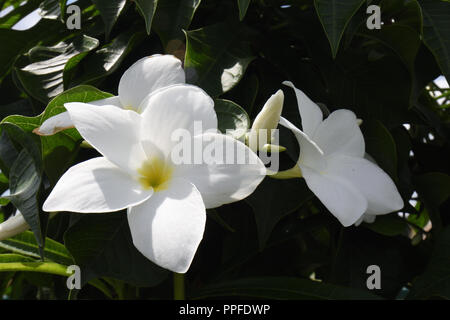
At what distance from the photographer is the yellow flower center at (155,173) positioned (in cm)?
39

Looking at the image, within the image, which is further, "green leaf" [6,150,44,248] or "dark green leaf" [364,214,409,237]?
"dark green leaf" [364,214,409,237]

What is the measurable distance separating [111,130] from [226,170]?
9cm

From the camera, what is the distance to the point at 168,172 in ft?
1.29

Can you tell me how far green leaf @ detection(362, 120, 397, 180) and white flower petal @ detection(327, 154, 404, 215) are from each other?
77mm

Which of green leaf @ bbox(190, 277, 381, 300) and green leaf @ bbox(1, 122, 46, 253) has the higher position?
green leaf @ bbox(1, 122, 46, 253)

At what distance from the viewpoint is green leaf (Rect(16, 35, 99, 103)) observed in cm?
50

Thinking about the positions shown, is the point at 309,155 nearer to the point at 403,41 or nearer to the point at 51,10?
the point at 403,41

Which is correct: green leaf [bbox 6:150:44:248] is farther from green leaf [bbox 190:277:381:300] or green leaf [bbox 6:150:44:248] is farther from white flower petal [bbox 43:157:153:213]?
green leaf [bbox 190:277:381:300]

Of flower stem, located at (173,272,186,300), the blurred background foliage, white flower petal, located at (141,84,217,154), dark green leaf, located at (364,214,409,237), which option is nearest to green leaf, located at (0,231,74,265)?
the blurred background foliage

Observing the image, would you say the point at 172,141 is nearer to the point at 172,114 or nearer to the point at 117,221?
the point at 172,114

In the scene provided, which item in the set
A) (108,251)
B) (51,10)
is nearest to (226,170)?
(108,251)

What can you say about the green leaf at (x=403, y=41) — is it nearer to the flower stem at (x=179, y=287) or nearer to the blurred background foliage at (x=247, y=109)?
the blurred background foliage at (x=247, y=109)

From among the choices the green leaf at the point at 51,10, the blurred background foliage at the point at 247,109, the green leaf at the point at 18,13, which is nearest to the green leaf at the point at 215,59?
the blurred background foliage at the point at 247,109
